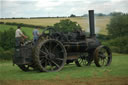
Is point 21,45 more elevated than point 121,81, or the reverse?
point 21,45

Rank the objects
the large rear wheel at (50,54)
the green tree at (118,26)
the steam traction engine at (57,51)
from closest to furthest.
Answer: the large rear wheel at (50,54) < the steam traction engine at (57,51) < the green tree at (118,26)

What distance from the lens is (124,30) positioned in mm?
55531

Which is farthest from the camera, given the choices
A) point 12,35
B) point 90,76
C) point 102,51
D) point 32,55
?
point 12,35

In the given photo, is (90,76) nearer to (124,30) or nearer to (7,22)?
(7,22)

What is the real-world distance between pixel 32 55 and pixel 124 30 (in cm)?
4396

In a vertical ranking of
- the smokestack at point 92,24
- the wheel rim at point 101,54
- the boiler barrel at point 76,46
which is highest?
the smokestack at point 92,24

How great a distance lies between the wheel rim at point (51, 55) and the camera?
13.9 m

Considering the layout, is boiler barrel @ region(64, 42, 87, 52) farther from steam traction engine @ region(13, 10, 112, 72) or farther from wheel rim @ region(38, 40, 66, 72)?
wheel rim @ region(38, 40, 66, 72)

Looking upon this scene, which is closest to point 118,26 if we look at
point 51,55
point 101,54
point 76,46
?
point 101,54

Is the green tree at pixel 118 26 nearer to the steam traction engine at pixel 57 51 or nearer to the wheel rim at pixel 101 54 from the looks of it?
the wheel rim at pixel 101 54

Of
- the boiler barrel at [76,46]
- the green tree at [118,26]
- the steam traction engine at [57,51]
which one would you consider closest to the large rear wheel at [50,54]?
the steam traction engine at [57,51]

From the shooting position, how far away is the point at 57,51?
48.3 ft

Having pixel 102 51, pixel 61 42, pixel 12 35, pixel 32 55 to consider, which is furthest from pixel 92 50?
pixel 12 35

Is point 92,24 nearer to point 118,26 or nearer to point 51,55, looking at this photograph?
point 51,55
